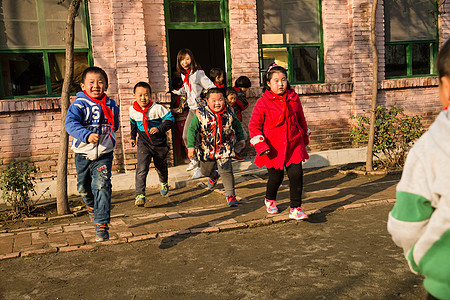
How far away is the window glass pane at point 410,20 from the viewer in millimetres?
9859

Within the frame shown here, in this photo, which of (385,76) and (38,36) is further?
(385,76)

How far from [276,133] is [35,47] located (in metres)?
4.89

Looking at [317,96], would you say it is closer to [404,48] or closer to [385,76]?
[385,76]

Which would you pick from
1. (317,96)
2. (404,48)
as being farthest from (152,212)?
(404,48)

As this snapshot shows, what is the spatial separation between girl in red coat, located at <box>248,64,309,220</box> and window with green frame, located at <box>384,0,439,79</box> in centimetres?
548

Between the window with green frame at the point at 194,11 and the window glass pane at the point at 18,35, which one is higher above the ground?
the window with green frame at the point at 194,11

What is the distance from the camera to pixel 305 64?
9.59 m

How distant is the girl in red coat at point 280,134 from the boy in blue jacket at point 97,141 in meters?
1.64

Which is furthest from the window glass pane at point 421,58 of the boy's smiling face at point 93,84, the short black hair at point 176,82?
the boy's smiling face at point 93,84

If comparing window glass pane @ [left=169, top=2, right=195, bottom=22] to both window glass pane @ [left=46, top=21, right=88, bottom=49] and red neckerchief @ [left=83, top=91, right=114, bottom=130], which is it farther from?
red neckerchief @ [left=83, top=91, right=114, bottom=130]

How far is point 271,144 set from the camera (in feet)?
17.5

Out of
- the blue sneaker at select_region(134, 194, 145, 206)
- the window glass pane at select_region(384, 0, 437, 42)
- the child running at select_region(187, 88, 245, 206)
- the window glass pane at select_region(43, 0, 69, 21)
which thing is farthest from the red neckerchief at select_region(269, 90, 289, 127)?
the window glass pane at select_region(384, 0, 437, 42)

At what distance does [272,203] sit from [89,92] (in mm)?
2476

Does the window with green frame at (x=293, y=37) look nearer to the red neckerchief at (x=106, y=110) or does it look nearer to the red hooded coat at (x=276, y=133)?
the red hooded coat at (x=276, y=133)
